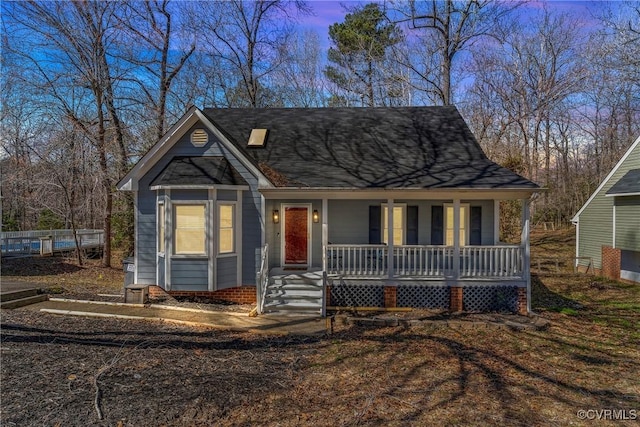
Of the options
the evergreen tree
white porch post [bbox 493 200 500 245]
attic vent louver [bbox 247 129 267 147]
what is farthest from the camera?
the evergreen tree

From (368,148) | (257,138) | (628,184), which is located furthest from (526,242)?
(628,184)

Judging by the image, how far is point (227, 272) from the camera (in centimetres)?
1099

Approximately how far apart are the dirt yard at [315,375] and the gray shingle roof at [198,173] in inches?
150

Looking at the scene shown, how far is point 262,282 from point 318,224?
300cm

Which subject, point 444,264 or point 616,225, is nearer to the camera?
point 444,264

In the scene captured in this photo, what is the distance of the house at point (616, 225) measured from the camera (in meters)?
16.1

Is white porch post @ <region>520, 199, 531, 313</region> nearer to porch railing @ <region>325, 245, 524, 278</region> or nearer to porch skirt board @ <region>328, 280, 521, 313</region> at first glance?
porch railing @ <region>325, 245, 524, 278</region>

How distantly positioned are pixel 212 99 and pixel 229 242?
18.4 meters

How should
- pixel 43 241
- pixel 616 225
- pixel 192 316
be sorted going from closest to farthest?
pixel 192 316, pixel 616 225, pixel 43 241

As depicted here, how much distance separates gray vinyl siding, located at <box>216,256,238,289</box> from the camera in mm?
10836

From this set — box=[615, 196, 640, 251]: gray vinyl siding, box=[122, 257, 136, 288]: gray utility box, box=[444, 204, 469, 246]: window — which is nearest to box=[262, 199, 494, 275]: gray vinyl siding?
box=[444, 204, 469, 246]: window

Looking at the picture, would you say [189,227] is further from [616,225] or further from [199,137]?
[616,225]

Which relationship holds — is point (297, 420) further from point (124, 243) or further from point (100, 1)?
point (100, 1)

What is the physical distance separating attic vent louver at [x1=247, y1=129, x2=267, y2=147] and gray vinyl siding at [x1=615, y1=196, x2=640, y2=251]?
15019 millimetres
